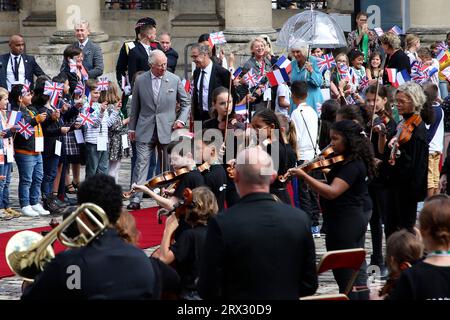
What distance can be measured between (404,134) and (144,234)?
348 centimetres

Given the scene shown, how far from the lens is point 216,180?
402 inches

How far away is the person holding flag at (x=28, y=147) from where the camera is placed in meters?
14.3

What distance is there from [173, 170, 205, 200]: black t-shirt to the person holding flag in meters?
4.75

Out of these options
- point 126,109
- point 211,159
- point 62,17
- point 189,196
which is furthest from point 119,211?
point 62,17

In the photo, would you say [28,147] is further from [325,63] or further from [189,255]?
[189,255]

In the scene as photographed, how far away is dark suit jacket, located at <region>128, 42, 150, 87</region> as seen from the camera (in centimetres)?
1727

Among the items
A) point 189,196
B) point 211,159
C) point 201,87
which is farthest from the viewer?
point 201,87

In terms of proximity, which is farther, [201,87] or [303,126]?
[201,87]

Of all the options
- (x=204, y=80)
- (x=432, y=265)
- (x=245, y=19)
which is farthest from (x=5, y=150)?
(x=245, y=19)

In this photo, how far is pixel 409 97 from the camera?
11.0 metres
